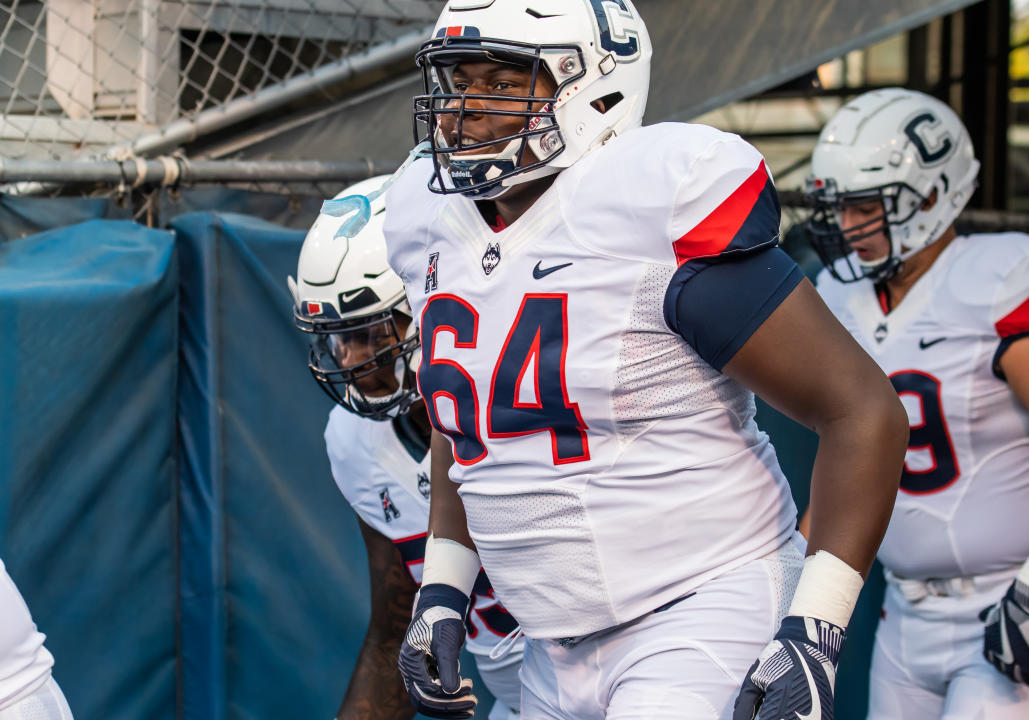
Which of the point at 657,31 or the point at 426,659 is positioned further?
the point at 657,31

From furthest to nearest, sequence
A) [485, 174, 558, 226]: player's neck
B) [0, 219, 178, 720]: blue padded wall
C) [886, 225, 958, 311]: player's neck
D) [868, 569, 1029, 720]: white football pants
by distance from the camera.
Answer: [886, 225, 958, 311]: player's neck, [0, 219, 178, 720]: blue padded wall, [868, 569, 1029, 720]: white football pants, [485, 174, 558, 226]: player's neck

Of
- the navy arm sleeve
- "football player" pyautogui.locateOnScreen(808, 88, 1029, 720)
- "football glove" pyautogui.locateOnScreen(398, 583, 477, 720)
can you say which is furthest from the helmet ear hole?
"football player" pyautogui.locateOnScreen(808, 88, 1029, 720)

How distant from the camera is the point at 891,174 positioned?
336 centimetres

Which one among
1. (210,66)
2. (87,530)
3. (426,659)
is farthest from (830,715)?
(210,66)

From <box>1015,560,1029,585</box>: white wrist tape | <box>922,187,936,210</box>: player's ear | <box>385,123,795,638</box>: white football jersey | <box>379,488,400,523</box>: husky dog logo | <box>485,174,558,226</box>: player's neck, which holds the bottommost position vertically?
<box>1015,560,1029,585</box>: white wrist tape

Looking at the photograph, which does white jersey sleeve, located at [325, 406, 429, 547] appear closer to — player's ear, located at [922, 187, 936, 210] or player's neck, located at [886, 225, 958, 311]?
player's neck, located at [886, 225, 958, 311]

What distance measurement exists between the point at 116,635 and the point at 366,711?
3.04 feet

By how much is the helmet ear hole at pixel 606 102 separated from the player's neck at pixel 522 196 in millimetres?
140

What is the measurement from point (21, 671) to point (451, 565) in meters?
0.72

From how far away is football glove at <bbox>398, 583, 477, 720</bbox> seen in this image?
207 cm

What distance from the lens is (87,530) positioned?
10.7ft

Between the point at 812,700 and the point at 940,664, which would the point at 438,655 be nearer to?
the point at 812,700

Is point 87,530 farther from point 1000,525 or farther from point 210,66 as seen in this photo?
point 1000,525

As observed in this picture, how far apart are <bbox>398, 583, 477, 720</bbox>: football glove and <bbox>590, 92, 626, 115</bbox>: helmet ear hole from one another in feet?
2.84
